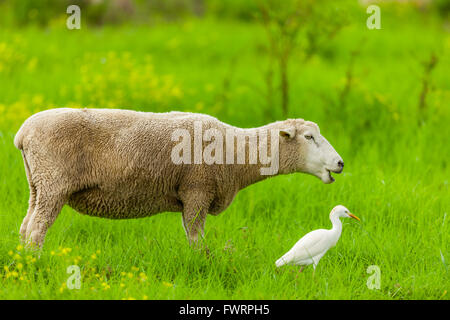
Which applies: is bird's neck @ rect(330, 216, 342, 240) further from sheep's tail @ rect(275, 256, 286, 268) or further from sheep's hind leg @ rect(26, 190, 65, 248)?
sheep's hind leg @ rect(26, 190, 65, 248)

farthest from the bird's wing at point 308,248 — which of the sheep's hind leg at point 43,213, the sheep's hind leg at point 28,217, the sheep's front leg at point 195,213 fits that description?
the sheep's hind leg at point 28,217

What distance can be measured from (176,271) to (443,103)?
594 cm

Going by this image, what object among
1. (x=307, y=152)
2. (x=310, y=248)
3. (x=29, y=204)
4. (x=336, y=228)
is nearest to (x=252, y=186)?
(x=307, y=152)

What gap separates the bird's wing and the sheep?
50cm

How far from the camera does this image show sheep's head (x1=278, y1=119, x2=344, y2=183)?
15.7 ft

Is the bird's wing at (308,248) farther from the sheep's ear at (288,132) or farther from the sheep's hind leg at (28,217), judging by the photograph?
the sheep's hind leg at (28,217)

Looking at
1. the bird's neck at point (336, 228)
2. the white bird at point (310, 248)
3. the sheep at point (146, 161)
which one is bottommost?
the white bird at point (310, 248)

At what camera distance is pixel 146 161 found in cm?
471

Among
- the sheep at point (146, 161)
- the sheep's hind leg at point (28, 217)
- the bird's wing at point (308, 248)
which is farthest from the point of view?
the sheep's hind leg at point (28, 217)

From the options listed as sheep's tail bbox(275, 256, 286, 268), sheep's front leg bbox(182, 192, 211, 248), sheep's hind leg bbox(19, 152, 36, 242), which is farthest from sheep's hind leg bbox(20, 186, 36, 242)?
sheep's tail bbox(275, 256, 286, 268)

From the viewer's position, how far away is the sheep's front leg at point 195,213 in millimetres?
4785

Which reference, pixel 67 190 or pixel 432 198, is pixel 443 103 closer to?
pixel 432 198

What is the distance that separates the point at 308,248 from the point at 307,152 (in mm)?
768
